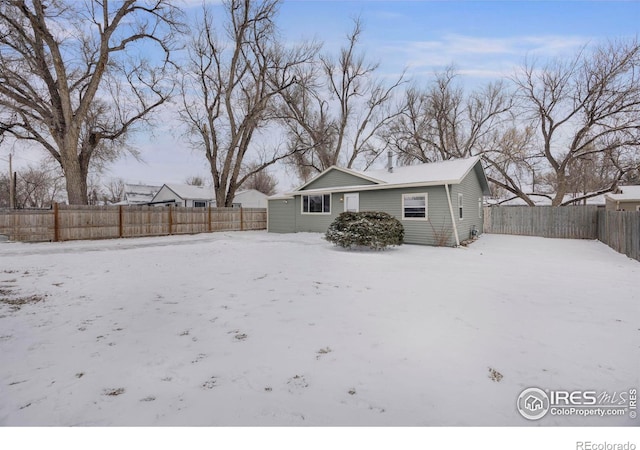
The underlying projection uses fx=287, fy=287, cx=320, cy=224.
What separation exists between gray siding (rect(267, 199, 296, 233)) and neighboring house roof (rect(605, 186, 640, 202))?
18.6 metres

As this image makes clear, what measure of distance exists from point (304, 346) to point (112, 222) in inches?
554

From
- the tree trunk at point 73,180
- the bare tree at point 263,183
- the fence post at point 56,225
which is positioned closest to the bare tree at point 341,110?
the tree trunk at point 73,180

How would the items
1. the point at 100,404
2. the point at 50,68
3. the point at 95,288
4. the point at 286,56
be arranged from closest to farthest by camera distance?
1. the point at 100,404
2. the point at 95,288
3. the point at 50,68
4. the point at 286,56

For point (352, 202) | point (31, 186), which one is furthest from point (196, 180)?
point (352, 202)

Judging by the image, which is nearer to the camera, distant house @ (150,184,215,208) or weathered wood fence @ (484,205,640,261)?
weathered wood fence @ (484,205,640,261)

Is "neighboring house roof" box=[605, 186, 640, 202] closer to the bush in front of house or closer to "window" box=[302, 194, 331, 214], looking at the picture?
the bush in front of house

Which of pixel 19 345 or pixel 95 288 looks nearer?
pixel 19 345

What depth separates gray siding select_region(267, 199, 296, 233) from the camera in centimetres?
1659

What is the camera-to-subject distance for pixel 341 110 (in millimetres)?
23672

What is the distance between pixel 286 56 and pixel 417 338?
2082cm

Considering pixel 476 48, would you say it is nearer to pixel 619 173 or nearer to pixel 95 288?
pixel 95 288

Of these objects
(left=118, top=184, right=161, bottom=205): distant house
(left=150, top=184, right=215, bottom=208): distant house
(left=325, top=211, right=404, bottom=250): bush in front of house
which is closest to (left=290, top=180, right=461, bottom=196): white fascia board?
(left=325, top=211, right=404, bottom=250): bush in front of house

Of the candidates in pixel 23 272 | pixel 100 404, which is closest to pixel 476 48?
pixel 100 404

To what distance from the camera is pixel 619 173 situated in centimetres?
1706
